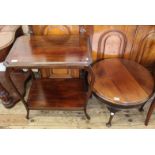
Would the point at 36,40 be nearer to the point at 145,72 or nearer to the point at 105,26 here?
the point at 105,26

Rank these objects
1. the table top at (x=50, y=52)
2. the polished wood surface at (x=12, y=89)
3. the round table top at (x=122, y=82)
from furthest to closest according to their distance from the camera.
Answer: the polished wood surface at (x=12, y=89) < the round table top at (x=122, y=82) < the table top at (x=50, y=52)

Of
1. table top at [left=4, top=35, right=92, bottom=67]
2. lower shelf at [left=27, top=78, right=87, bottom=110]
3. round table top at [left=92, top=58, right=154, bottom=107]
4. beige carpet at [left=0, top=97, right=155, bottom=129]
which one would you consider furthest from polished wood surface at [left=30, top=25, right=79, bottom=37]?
beige carpet at [left=0, top=97, right=155, bottom=129]

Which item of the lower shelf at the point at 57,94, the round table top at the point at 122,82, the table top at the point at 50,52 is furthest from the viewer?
the lower shelf at the point at 57,94

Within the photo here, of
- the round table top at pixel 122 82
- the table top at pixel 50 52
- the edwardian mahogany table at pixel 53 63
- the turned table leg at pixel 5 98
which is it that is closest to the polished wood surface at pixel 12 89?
the turned table leg at pixel 5 98

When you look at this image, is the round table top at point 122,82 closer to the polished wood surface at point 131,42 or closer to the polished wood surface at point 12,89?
the polished wood surface at point 131,42

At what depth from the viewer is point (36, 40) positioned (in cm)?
108

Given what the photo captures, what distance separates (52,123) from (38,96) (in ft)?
0.86

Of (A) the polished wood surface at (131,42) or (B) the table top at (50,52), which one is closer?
(B) the table top at (50,52)

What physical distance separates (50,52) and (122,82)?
56cm

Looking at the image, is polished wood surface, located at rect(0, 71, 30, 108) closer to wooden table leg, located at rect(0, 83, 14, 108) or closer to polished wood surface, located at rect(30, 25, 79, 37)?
wooden table leg, located at rect(0, 83, 14, 108)

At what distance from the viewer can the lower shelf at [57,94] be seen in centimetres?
126

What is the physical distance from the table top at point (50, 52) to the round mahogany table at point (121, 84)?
11.2 inches

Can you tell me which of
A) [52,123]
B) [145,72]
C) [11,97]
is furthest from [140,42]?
[11,97]

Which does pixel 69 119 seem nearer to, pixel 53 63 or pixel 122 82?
pixel 122 82
